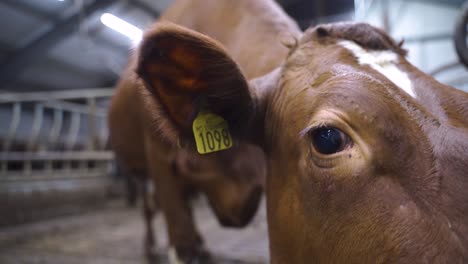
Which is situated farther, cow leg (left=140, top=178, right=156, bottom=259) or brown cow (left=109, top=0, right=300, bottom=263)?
cow leg (left=140, top=178, right=156, bottom=259)

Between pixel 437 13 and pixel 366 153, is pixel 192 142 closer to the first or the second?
pixel 366 153

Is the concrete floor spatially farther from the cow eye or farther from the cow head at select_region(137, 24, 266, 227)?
the cow eye

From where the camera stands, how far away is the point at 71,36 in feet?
23.7

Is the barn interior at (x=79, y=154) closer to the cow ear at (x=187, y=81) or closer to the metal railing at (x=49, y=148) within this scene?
the metal railing at (x=49, y=148)

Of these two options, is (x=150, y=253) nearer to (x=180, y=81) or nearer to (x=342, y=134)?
(x=180, y=81)

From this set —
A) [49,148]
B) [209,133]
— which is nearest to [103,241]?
[49,148]

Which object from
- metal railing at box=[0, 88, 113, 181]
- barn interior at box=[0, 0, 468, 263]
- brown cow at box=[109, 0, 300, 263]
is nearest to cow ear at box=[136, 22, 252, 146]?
barn interior at box=[0, 0, 468, 263]

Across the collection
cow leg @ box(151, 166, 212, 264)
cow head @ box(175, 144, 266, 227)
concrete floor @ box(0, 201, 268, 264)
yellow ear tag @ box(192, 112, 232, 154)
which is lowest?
concrete floor @ box(0, 201, 268, 264)

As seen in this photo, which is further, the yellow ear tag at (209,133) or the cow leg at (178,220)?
the cow leg at (178,220)

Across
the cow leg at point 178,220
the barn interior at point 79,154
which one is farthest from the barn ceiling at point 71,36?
the cow leg at point 178,220

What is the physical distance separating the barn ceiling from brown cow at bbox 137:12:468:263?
319 mm

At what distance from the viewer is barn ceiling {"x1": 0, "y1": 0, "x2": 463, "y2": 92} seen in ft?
11.0

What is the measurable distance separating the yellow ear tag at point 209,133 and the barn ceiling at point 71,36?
39 cm

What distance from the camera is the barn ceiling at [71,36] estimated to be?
3359 mm
